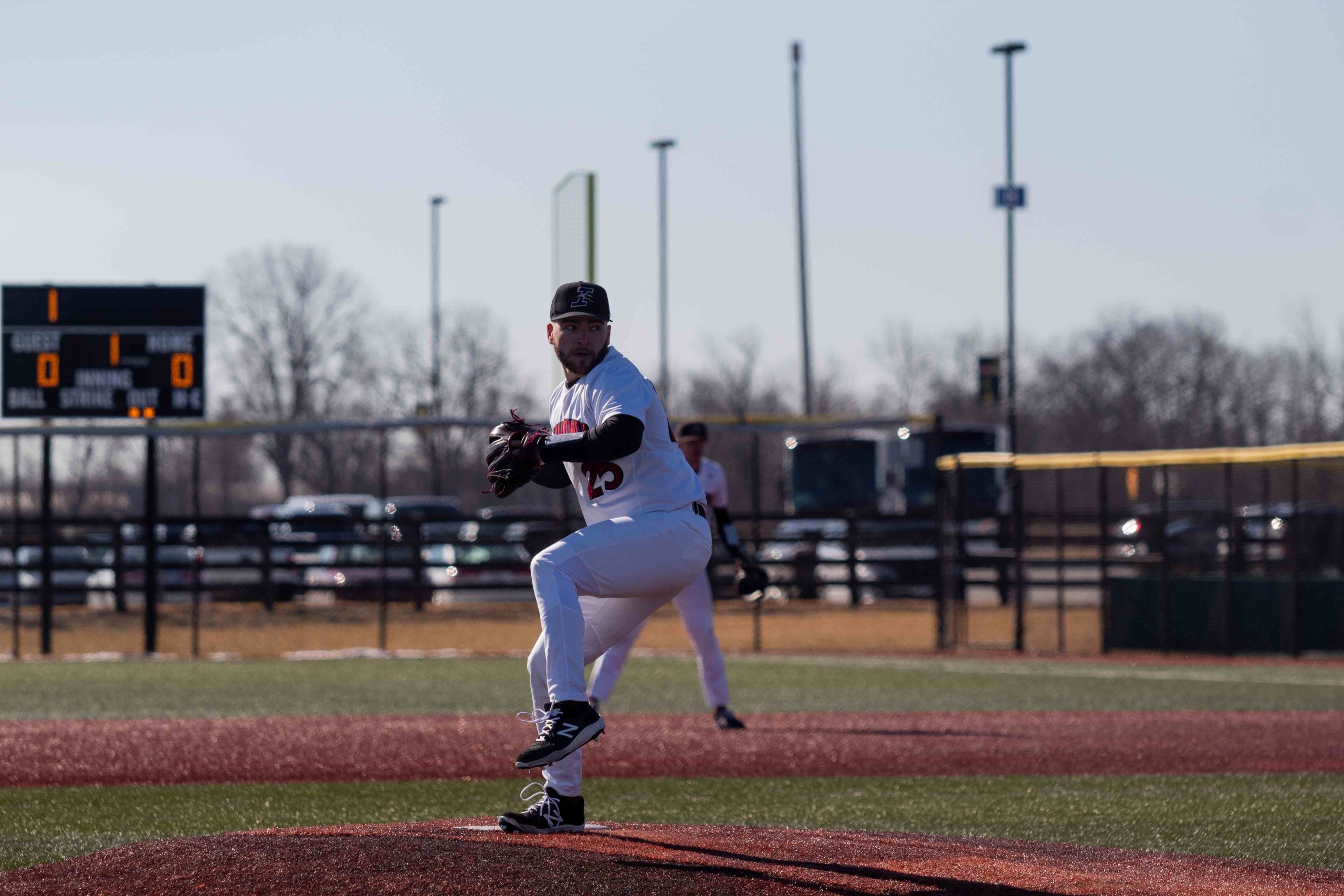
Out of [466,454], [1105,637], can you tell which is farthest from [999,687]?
[466,454]

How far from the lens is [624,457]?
5719mm

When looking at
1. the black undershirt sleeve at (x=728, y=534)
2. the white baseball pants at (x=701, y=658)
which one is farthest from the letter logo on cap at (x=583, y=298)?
the white baseball pants at (x=701, y=658)

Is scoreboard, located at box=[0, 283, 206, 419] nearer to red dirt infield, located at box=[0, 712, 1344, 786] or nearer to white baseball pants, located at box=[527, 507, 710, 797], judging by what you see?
red dirt infield, located at box=[0, 712, 1344, 786]

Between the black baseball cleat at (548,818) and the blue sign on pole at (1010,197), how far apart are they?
90.8ft

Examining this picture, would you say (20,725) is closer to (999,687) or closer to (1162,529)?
(999,687)

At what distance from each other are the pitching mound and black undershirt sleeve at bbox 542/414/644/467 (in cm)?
130

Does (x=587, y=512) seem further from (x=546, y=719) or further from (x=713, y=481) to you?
(x=713, y=481)

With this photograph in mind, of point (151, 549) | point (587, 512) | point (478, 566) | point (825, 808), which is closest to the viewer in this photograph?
point (587, 512)

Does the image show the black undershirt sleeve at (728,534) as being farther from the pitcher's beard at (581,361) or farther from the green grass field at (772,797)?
the pitcher's beard at (581,361)

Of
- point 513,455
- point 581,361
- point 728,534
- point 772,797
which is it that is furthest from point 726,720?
point 513,455

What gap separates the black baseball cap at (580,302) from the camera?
18.9ft

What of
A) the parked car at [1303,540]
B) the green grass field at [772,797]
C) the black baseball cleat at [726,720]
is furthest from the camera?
the parked car at [1303,540]

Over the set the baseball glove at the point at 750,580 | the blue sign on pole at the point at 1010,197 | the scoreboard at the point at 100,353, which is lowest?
the baseball glove at the point at 750,580

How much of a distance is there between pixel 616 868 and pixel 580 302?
6.46 ft
